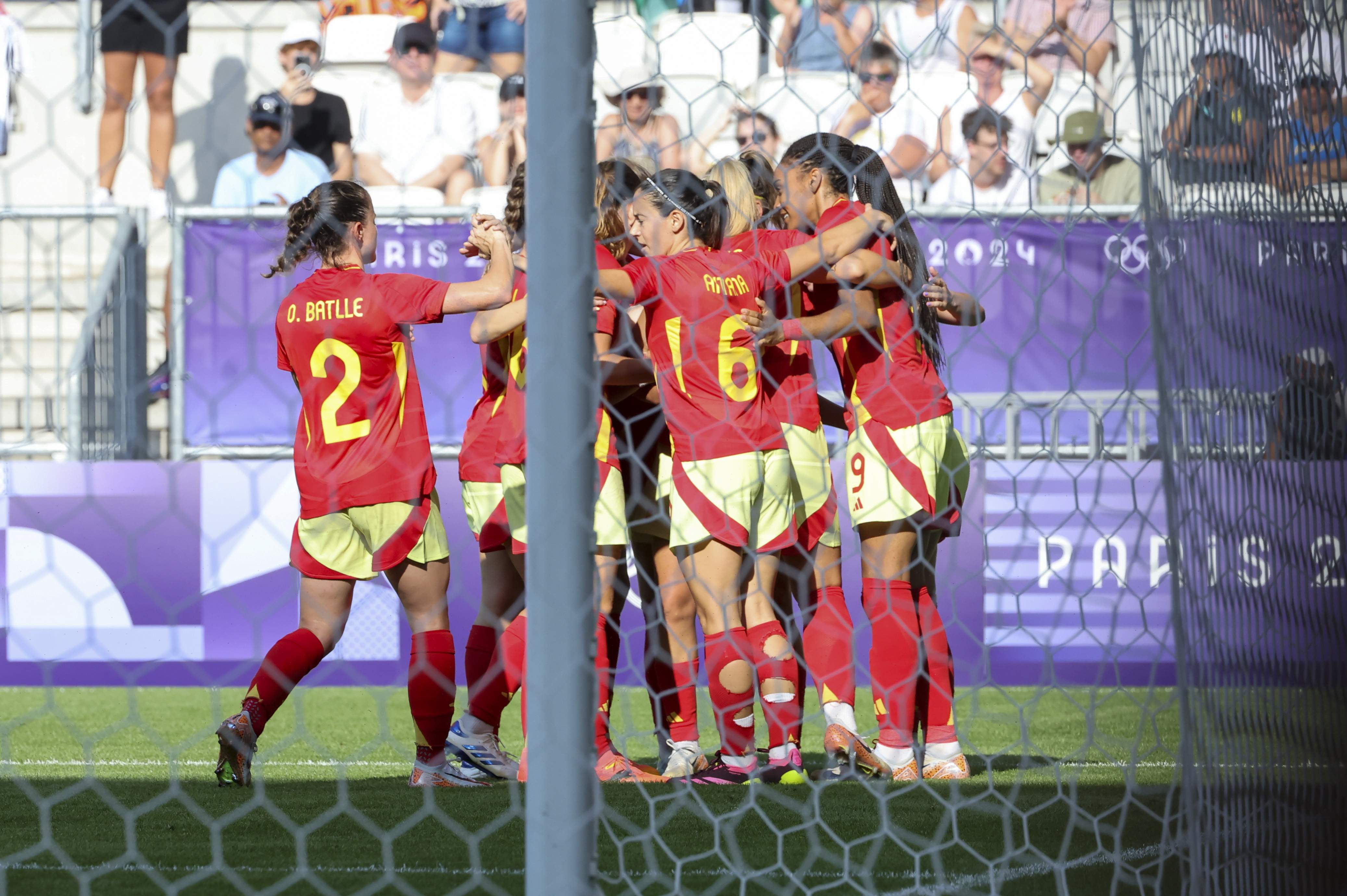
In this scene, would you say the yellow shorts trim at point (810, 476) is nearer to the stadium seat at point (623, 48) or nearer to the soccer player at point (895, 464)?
the soccer player at point (895, 464)

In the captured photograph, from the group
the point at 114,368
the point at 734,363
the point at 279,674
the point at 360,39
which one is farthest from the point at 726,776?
the point at 114,368

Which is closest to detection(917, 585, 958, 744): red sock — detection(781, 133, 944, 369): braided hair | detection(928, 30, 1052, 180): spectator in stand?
detection(781, 133, 944, 369): braided hair

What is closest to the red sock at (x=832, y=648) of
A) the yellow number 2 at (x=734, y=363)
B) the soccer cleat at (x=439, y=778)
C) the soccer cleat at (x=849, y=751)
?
the soccer cleat at (x=849, y=751)

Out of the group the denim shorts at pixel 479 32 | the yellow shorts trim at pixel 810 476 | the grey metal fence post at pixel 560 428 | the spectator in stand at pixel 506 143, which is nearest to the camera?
the grey metal fence post at pixel 560 428

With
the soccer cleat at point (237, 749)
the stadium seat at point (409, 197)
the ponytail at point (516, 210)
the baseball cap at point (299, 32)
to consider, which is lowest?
the soccer cleat at point (237, 749)

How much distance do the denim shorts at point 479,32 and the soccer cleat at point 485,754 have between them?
1.86m

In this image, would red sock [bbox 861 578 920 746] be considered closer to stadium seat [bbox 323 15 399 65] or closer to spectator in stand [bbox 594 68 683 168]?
spectator in stand [bbox 594 68 683 168]

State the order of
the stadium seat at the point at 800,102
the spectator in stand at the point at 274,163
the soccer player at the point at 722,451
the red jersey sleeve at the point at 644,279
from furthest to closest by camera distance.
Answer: the stadium seat at the point at 800,102, the spectator in stand at the point at 274,163, the soccer player at the point at 722,451, the red jersey sleeve at the point at 644,279

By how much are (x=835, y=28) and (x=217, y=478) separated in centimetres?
312

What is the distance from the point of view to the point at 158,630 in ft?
20.5

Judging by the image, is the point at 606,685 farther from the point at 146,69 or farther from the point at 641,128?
the point at 146,69

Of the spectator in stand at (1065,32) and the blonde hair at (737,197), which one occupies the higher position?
the spectator in stand at (1065,32)

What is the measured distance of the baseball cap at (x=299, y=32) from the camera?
631cm

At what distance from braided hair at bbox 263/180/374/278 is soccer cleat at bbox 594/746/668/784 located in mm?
1468
